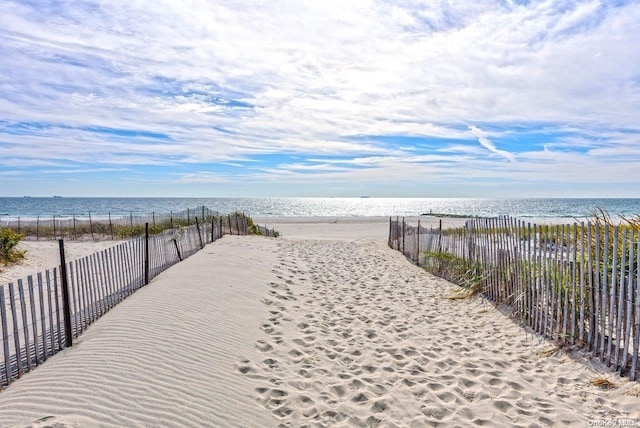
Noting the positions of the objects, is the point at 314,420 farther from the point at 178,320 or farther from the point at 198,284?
the point at 198,284

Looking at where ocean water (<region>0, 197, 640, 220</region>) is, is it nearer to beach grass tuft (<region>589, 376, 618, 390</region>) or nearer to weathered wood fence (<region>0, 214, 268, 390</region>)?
beach grass tuft (<region>589, 376, 618, 390</region>)

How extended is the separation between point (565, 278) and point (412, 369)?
8.94 feet

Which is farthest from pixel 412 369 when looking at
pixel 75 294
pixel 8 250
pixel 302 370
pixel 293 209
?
pixel 293 209

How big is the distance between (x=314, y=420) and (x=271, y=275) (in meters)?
6.33

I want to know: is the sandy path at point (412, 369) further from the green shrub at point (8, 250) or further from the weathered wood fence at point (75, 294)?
the green shrub at point (8, 250)

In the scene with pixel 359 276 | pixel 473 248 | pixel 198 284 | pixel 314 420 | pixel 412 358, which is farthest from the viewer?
pixel 359 276

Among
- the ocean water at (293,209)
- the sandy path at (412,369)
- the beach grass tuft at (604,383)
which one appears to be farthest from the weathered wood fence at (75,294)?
the ocean water at (293,209)

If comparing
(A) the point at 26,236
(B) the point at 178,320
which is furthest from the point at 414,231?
(A) the point at 26,236

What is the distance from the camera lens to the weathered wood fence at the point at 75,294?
14.5 feet

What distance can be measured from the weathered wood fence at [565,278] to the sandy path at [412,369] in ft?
1.17

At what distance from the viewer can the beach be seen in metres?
3.80

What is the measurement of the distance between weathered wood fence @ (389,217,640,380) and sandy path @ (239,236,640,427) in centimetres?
36

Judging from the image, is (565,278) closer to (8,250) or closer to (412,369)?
(412,369)

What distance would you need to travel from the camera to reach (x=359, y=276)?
36.6ft
